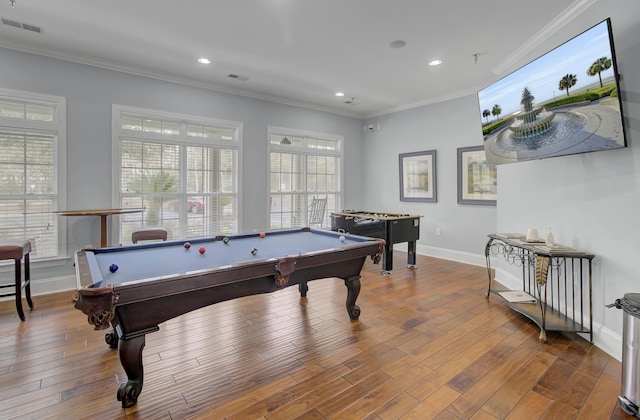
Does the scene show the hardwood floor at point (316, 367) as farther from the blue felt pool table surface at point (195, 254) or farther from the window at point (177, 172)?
the window at point (177, 172)

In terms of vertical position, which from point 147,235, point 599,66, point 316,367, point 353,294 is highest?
point 599,66

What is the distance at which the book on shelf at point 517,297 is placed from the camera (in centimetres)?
326

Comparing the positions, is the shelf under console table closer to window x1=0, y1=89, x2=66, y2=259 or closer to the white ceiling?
the white ceiling

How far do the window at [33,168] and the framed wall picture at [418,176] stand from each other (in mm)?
5418

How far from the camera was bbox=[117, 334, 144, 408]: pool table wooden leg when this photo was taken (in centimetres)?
185

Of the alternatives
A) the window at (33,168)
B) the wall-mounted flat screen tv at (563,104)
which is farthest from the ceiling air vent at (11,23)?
the wall-mounted flat screen tv at (563,104)

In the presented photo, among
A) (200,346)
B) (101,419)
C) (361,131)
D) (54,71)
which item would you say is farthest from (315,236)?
(361,131)

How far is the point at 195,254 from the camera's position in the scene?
2.62m

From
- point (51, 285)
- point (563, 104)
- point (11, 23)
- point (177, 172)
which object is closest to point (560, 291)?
point (563, 104)

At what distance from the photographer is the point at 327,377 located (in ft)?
7.11

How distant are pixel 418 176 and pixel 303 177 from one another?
7.31 ft

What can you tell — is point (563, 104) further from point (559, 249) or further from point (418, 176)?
point (418, 176)

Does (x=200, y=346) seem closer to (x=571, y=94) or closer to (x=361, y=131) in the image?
(x=571, y=94)

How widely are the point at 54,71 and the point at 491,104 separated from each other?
16.9 ft
